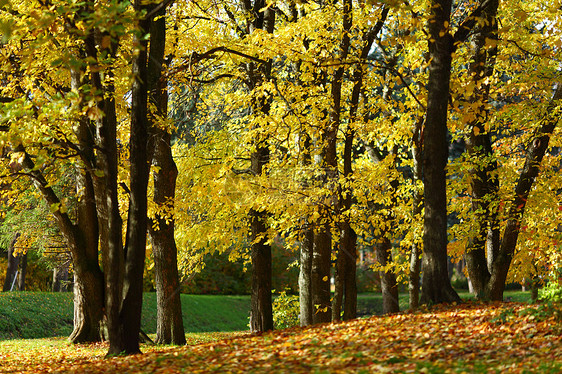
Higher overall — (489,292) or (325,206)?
(325,206)

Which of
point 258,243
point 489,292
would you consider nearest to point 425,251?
point 489,292

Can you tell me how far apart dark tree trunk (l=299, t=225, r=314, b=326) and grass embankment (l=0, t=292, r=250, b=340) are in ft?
33.6

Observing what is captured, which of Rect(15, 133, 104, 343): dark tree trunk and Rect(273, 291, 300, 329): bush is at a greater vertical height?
Rect(15, 133, 104, 343): dark tree trunk

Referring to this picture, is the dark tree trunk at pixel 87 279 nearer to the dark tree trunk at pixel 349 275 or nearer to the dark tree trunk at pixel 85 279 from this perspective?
the dark tree trunk at pixel 85 279

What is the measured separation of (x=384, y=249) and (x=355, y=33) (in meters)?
5.87

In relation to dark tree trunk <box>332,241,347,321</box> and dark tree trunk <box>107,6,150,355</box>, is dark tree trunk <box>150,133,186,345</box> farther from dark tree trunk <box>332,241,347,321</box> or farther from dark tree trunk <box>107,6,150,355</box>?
dark tree trunk <box>107,6,150,355</box>

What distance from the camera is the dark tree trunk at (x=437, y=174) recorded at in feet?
28.1

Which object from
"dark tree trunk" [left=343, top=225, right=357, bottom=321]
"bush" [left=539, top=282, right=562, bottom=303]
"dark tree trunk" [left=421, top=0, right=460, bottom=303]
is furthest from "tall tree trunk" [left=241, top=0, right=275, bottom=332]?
"bush" [left=539, top=282, right=562, bottom=303]

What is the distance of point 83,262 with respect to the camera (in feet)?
41.7

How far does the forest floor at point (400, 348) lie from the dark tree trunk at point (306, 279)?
15.2 feet

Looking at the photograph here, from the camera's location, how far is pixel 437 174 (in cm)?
860

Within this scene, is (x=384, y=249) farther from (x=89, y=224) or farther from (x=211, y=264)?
(x=211, y=264)

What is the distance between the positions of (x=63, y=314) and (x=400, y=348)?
18.0 meters

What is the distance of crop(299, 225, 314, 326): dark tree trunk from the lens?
13.2 m
